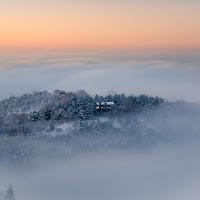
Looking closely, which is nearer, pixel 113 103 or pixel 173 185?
pixel 173 185

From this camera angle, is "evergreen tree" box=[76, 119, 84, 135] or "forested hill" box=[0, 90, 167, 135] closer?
"evergreen tree" box=[76, 119, 84, 135]

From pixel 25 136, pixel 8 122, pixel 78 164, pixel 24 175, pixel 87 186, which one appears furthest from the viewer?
pixel 8 122

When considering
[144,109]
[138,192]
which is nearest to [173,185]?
[138,192]

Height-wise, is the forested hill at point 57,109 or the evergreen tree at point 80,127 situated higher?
the forested hill at point 57,109

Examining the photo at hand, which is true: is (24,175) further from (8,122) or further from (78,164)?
(8,122)

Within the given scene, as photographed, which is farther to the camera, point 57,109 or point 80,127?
point 57,109

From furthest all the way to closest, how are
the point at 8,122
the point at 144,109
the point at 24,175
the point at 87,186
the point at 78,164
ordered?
1. the point at 144,109
2. the point at 8,122
3. the point at 78,164
4. the point at 24,175
5. the point at 87,186

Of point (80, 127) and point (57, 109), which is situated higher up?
point (57, 109)

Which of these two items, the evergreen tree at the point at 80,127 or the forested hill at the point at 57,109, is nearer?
the evergreen tree at the point at 80,127
